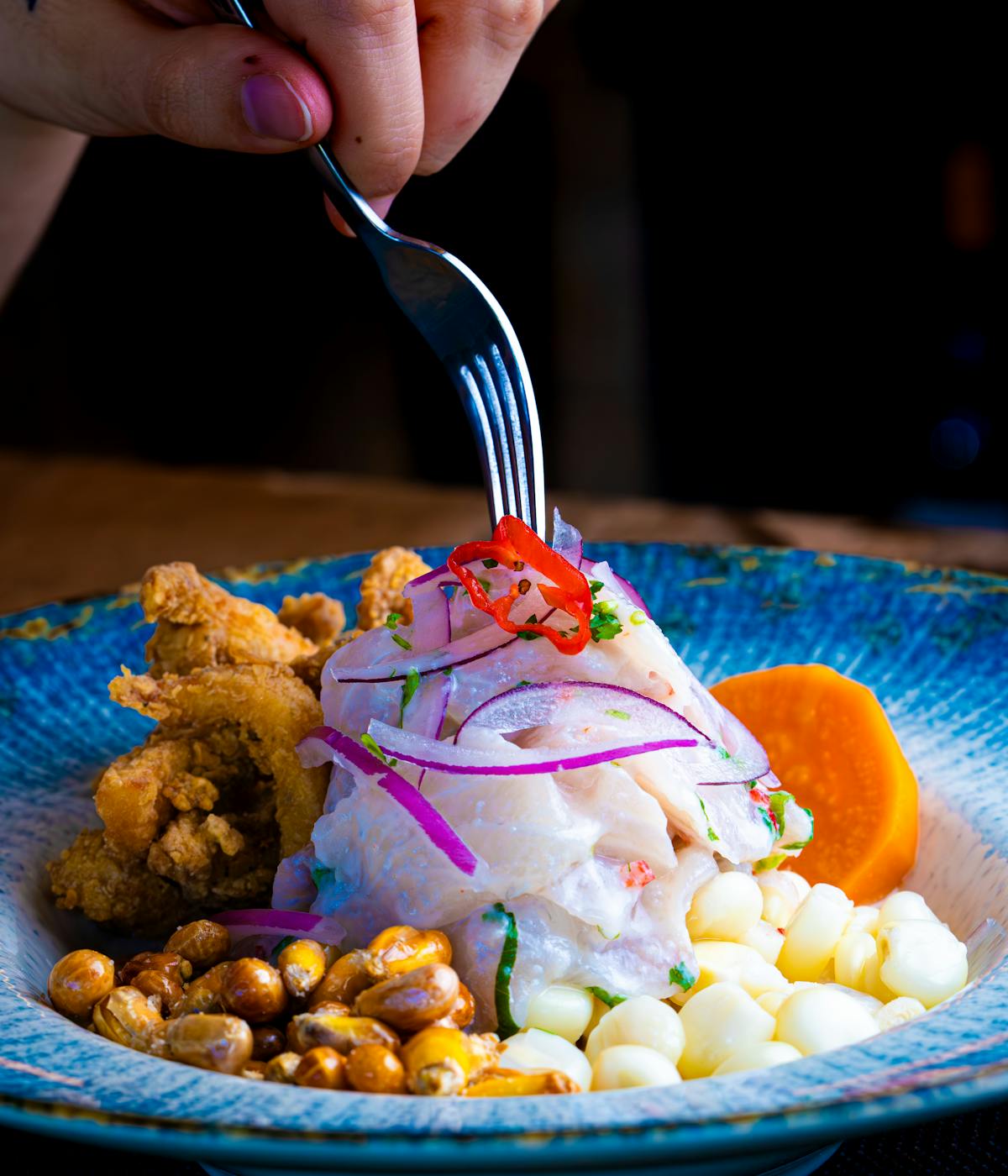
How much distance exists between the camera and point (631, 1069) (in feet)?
4.08

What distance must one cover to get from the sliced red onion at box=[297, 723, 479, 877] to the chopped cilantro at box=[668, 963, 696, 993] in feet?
0.79

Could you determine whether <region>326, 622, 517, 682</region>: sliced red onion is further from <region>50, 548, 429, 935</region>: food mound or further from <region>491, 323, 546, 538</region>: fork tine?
<region>491, 323, 546, 538</region>: fork tine

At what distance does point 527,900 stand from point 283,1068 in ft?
1.18

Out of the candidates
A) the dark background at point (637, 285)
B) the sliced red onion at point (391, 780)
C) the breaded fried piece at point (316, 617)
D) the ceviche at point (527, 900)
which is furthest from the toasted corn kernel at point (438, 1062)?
the dark background at point (637, 285)

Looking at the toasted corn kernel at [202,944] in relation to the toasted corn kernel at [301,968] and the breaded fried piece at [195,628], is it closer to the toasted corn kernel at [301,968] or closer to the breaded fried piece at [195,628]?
the toasted corn kernel at [301,968]

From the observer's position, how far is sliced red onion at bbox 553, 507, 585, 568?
1.69 meters

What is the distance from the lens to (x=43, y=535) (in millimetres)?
3299

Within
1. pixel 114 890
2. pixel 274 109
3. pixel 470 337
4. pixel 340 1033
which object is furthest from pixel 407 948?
pixel 274 109

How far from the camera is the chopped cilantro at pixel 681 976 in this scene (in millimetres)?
1441

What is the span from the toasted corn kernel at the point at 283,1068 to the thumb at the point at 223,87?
1.07m

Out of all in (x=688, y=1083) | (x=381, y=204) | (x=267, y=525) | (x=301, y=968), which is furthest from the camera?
(x=267, y=525)

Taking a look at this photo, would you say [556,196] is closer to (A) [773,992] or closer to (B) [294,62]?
(B) [294,62]

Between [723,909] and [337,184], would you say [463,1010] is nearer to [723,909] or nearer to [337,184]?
[723,909]

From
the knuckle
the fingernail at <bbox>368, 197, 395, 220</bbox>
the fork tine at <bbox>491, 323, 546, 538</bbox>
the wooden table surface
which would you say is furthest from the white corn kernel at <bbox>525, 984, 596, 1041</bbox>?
the wooden table surface
